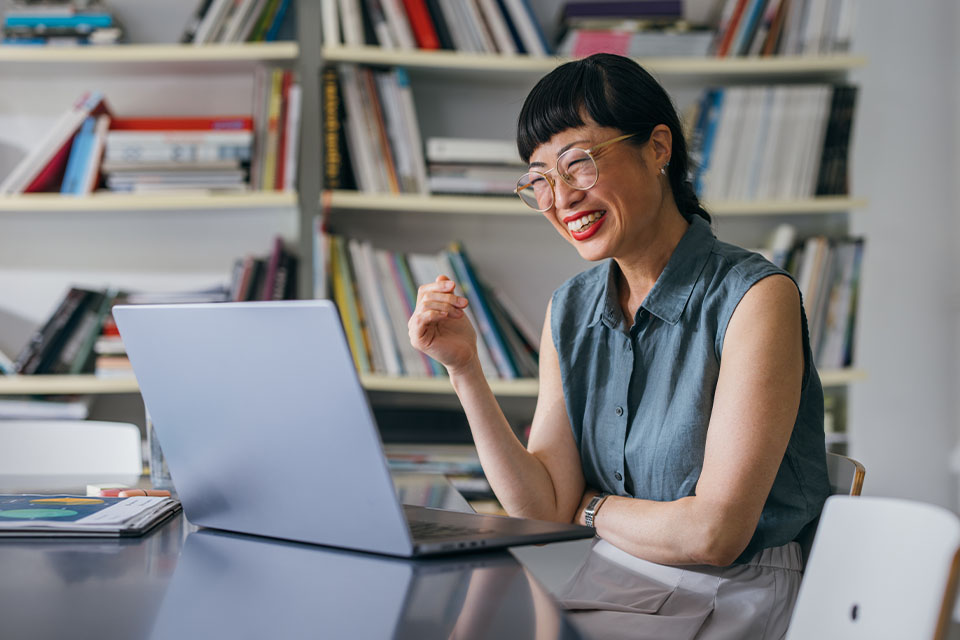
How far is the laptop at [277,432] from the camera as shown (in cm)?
72

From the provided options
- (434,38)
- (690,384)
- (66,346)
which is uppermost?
(434,38)

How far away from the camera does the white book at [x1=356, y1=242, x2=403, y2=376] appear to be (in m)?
2.21

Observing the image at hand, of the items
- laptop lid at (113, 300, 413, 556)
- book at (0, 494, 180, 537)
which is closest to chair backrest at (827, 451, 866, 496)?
laptop lid at (113, 300, 413, 556)

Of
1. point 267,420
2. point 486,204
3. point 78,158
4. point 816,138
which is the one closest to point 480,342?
point 486,204

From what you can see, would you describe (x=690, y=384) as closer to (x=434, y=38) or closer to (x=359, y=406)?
(x=359, y=406)

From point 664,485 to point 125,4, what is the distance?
6.74 ft

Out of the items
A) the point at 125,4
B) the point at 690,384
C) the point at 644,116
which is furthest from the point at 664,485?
the point at 125,4

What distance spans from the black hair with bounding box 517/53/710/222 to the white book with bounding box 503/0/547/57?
1094mm

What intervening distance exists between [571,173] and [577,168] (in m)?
0.01

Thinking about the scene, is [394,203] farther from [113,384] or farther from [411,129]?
[113,384]

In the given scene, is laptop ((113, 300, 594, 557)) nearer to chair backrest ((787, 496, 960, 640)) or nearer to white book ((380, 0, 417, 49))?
chair backrest ((787, 496, 960, 640))

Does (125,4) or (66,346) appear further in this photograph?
(125,4)

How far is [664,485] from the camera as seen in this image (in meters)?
1.15

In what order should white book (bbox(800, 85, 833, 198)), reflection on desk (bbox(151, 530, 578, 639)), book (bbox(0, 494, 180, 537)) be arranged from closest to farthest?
reflection on desk (bbox(151, 530, 578, 639)), book (bbox(0, 494, 180, 537)), white book (bbox(800, 85, 833, 198))
